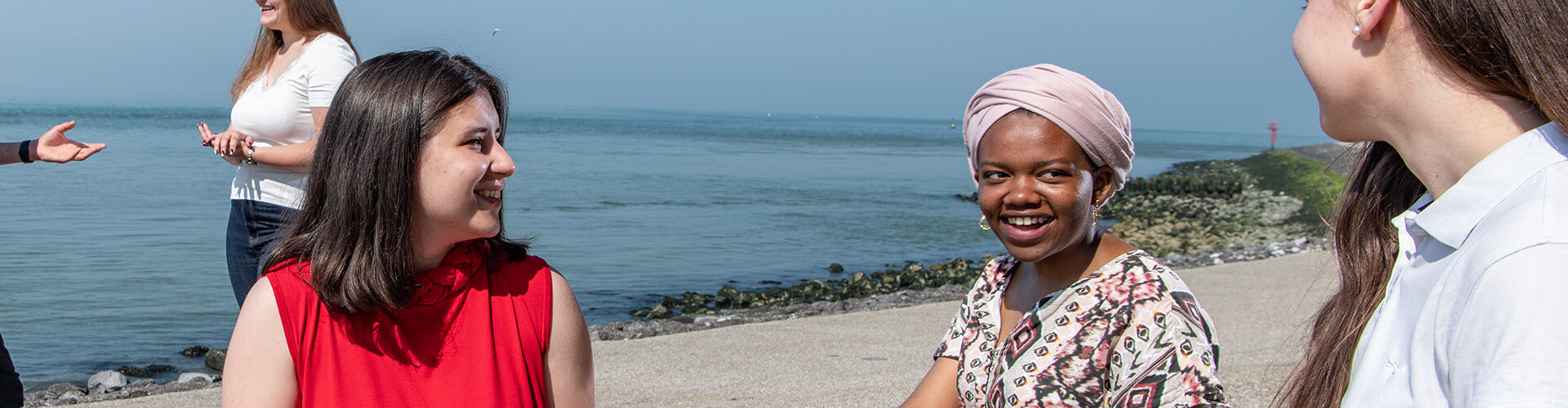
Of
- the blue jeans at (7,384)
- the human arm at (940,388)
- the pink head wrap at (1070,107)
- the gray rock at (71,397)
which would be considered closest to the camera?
the pink head wrap at (1070,107)

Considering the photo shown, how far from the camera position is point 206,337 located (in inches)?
445

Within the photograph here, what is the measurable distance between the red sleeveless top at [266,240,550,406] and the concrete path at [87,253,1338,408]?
3.71m

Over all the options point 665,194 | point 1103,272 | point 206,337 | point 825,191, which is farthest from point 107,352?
point 825,191

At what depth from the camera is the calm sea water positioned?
39.4ft

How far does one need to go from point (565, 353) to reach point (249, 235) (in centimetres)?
201

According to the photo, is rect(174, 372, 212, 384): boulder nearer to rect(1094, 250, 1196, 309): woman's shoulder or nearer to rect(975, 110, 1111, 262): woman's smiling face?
rect(975, 110, 1111, 262): woman's smiling face

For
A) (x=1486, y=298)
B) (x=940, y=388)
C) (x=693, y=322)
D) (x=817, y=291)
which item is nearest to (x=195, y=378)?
(x=693, y=322)

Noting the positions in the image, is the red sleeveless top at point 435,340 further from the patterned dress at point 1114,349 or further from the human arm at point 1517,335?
the human arm at point 1517,335

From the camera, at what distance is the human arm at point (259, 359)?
2.23m

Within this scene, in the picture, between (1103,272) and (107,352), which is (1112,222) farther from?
(1103,272)

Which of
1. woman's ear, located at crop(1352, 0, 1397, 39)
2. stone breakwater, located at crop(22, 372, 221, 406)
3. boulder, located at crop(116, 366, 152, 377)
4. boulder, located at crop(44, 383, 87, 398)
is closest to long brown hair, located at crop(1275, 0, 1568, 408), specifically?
woman's ear, located at crop(1352, 0, 1397, 39)

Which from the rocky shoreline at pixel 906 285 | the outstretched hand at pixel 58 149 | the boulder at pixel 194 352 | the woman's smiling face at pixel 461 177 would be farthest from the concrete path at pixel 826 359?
the boulder at pixel 194 352

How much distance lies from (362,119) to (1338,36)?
1.82 metres

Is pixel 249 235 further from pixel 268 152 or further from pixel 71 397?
pixel 71 397
